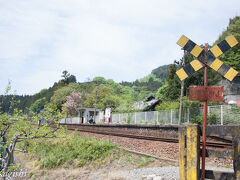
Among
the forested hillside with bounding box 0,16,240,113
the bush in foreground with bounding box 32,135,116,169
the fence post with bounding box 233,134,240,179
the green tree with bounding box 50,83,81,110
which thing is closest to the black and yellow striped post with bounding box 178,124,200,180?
the fence post with bounding box 233,134,240,179

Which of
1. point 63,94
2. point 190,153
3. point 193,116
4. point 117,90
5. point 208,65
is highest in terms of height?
point 117,90

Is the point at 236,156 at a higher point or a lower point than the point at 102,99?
lower

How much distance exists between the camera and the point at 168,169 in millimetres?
6781

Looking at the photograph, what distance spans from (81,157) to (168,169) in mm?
5285

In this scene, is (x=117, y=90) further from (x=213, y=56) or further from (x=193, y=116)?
(x=213, y=56)

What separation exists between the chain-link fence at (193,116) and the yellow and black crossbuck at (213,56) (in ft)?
44.1

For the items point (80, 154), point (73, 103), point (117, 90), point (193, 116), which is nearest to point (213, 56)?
point (80, 154)

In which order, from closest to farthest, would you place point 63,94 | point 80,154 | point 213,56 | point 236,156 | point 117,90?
point 236,156 < point 213,56 < point 80,154 < point 63,94 < point 117,90

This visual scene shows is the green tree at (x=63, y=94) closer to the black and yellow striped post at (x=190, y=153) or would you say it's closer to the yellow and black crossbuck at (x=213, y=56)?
the yellow and black crossbuck at (x=213, y=56)

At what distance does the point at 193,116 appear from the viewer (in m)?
18.3

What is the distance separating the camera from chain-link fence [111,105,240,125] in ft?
51.7

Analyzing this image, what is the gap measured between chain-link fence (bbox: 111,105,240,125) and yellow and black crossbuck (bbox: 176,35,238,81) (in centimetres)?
1343

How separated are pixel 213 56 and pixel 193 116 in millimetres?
15522

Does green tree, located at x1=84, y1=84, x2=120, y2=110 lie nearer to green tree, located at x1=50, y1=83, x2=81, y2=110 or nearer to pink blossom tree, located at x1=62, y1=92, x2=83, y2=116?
pink blossom tree, located at x1=62, y1=92, x2=83, y2=116
